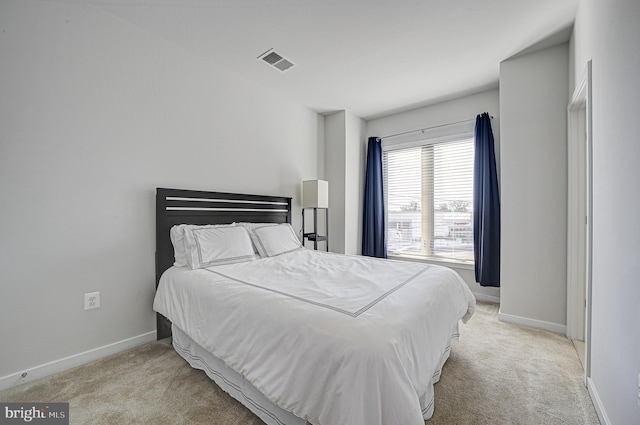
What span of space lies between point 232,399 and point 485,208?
328 centimetres

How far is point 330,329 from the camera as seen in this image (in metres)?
1.09

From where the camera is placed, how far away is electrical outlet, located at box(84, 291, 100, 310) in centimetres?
199

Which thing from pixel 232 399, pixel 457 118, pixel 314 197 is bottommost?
pixel 232 399

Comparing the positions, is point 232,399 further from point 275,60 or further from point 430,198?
point 430,198

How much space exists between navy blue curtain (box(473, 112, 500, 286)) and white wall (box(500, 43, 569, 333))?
467 millimetres

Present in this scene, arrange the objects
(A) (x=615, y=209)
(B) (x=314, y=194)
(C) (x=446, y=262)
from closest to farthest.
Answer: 1. (A) (x=615, y=209)
2. (B) (x=314, y=194)
3. (C) (x=446, y=262)

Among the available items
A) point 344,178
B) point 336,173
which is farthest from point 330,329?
point 336,173

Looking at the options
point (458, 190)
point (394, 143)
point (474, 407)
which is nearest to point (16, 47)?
point (474, 407)

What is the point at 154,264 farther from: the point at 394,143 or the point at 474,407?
the point at 394,143

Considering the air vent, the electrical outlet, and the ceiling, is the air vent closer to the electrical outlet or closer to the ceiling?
the ceiling

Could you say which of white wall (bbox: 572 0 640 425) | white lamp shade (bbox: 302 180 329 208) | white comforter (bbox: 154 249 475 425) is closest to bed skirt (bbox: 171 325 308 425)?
white comforter (bbox: 154 249 475 425)

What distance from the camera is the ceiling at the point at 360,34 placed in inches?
79.7

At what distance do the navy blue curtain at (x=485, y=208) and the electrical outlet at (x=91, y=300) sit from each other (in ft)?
12.9

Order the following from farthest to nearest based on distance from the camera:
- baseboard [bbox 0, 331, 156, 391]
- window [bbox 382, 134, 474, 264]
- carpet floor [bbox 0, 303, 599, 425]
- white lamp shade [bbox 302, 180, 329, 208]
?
window [bbox 382, 134, 474, 264] → white lamp shade [bbox 302, 180, 329, 208] → baseboard [bbox 0, 331, 156, 391] → carpet floor [bbox 0, 303, 599, 425]
